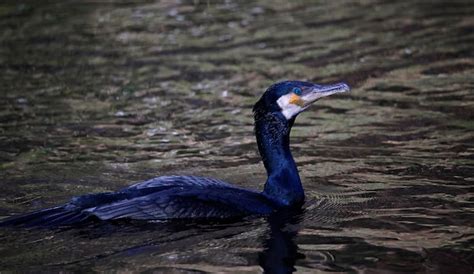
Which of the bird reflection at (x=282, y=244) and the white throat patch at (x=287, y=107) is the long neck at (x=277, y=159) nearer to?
the white throat patch at (x=287, y=107)

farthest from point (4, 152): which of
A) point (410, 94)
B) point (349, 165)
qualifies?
point (410, 94)

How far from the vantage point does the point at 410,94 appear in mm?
15031

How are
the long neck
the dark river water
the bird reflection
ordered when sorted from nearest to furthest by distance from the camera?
1. the bird reflection
2. the dark river water
3. the long neck

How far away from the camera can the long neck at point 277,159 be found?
32.4ft

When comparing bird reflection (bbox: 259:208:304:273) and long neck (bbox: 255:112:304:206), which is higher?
long neck (bbox: 255:112:304:206)

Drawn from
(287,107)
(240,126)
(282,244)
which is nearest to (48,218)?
(282,244)

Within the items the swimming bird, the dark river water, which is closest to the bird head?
the swimming bird

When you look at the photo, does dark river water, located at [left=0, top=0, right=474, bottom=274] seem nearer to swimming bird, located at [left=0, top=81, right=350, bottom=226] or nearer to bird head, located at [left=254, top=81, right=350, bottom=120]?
swimming bird, located at [left=0, top=81, right=350, bottom=226]

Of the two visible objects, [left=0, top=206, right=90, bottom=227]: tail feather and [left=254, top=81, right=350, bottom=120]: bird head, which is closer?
[left=0, top=206, right=90, bottom=227]: tail feather

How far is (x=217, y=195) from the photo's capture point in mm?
9422

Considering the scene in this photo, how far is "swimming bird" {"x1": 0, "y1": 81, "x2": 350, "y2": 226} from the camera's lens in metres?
9.10

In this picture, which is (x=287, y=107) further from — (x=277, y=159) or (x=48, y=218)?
(x=48, y=218)

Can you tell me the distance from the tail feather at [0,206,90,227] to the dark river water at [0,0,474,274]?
0.10 meters

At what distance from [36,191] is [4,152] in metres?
2.01
